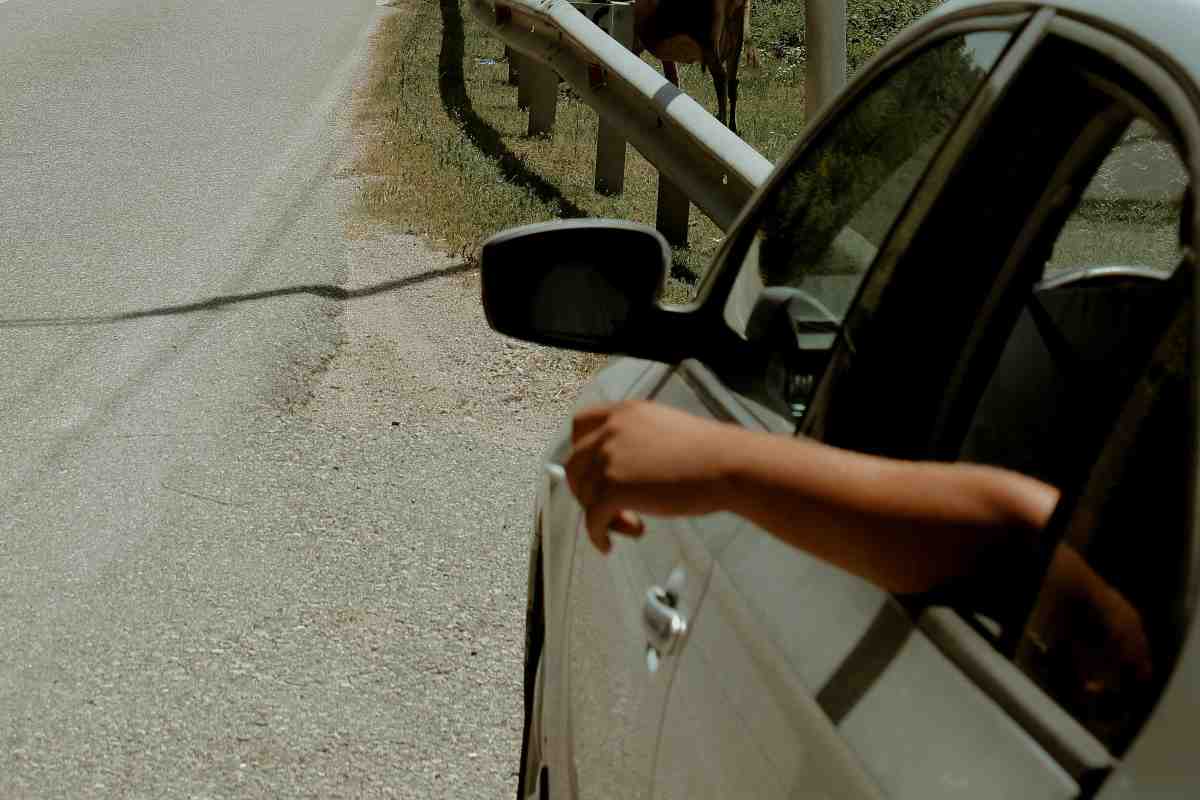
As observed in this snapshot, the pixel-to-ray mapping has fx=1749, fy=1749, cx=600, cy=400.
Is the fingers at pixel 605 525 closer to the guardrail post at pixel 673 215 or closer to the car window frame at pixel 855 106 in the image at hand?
the car window frame at pixel 855 106

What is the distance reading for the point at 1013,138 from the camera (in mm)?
1795

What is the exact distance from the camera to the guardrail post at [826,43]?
19.6ft

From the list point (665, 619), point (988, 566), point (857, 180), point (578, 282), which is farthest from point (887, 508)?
point (578, 282)

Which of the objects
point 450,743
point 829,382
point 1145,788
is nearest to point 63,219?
point 450,743

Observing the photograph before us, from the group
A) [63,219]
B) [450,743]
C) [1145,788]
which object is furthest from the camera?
[63,219]

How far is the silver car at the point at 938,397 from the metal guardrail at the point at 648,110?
380 centimetres

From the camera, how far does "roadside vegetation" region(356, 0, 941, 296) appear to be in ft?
32.9

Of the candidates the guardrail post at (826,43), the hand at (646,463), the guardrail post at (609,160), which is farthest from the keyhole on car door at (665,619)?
the guardrail post at (609,160)

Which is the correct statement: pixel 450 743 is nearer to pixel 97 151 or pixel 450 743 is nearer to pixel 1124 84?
pixel 1124 84

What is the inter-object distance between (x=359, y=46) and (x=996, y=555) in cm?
1848

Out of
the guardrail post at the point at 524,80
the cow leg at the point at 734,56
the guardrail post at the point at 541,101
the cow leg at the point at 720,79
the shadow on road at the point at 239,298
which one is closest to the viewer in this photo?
the shadow on road at the point at 239,298

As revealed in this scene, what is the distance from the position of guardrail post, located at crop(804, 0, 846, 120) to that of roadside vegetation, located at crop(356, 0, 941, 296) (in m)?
2.34

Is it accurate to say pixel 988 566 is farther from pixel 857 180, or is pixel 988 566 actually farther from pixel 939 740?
pixel 857 180

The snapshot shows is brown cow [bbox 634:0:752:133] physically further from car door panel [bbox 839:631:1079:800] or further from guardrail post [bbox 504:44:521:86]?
car door panel [bbox 839:631:1079:800]
